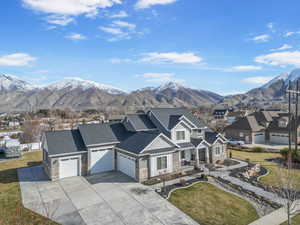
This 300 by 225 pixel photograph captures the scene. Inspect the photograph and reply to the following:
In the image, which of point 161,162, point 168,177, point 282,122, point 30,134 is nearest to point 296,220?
point 168,177

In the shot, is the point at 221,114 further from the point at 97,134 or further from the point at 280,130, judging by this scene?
the point at 97,134

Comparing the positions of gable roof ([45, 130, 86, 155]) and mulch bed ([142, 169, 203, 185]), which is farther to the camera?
gable roof ([45, 130, 86, 155])

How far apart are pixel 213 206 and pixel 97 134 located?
573 inches

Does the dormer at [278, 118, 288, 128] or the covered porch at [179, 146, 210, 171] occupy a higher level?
the dormer at [278, 118, 288, 128]

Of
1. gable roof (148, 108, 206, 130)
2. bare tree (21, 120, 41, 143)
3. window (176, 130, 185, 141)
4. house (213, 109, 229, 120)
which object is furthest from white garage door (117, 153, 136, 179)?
house (213, 109, 229, 120)

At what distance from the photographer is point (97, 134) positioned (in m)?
22.8

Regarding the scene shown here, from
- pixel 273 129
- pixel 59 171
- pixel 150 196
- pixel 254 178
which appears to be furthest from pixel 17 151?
pixel 273 129

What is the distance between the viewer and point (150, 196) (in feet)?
50.3

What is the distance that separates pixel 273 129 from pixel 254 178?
2772cm

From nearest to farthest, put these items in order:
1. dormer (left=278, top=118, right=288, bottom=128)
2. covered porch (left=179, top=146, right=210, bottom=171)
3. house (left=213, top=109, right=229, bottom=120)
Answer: covered porch (left=179, top=146, right=210, bottom=171), dormer (left=278, top=118, right=288, bottom=128), house (left=213, top=109, right=229, bottom=120)

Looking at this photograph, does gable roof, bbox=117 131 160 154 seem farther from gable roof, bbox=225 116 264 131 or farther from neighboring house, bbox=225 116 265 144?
gable roof, bbox=225 116 264 131

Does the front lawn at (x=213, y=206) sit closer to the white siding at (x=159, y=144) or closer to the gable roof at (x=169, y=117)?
the white siding at (x=159, y=144)

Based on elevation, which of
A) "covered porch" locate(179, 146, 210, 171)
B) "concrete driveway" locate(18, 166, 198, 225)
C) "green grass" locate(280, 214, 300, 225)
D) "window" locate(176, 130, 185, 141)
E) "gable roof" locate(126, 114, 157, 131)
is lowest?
"green grass" locate(280, 214, 300, 225)

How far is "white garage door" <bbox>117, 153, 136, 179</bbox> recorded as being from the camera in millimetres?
19625
